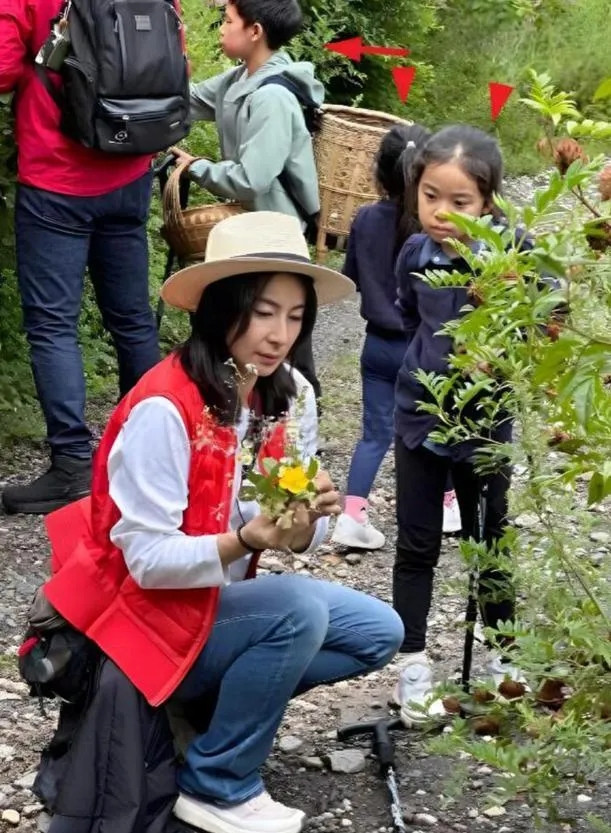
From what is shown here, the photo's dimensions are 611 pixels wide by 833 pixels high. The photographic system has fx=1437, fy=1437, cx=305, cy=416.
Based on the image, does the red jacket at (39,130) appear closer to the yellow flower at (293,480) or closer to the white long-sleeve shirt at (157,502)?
the white long-sleeve shirt at (157,502)

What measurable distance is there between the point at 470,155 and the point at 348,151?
330 cm

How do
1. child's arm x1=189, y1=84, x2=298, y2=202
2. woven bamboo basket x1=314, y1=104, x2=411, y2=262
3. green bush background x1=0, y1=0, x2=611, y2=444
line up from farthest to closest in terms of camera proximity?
woven bamboo basket x1=314, y1=104, x2=411, y2=262
green bush background x1=0, y1=0, x2=611, y2=444
child's arm x1=189, y1=84, x2=298, y2=202

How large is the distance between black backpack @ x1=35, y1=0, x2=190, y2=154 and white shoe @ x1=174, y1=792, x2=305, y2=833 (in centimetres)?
233

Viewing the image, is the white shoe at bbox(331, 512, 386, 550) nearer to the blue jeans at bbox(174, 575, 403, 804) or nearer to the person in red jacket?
the person in red jacket

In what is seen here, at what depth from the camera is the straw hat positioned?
2887mm

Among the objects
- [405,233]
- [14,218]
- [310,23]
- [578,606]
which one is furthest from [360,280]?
[310,23]

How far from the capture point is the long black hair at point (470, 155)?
3.48 metres

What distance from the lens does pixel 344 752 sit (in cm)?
335

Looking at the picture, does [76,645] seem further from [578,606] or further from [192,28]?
[192,28]

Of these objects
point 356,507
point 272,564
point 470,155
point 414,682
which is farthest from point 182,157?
point 414,682

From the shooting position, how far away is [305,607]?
9.44ft

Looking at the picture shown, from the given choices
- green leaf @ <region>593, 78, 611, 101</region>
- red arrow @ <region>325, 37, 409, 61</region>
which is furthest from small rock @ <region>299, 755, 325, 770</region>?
red arrow @ <region>325, 37, 409, 61</region>

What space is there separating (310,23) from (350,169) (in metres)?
3.47

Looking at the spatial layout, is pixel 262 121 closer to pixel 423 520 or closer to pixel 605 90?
pixel 423 520
